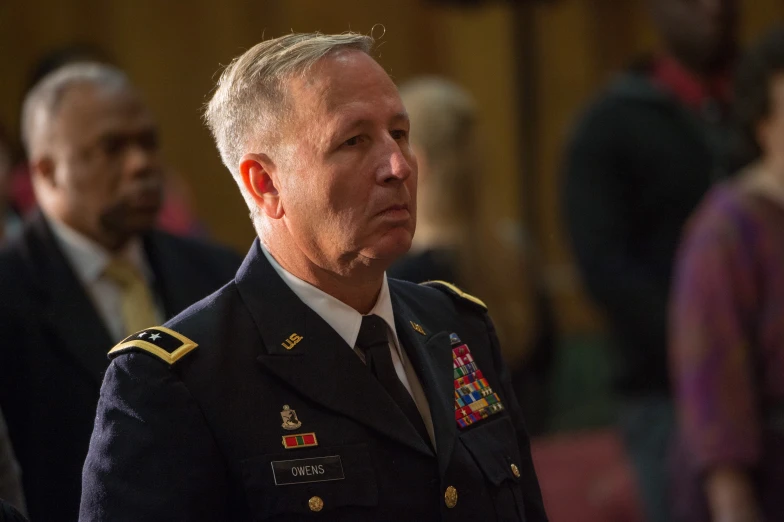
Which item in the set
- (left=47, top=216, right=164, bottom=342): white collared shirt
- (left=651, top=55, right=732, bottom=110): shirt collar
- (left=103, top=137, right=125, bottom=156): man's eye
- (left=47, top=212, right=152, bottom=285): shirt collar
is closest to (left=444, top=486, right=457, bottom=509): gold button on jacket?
(left=47, top=216, right=164, bottom=342): white collared shirt

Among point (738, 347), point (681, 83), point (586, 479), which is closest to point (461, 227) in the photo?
point (738, 347)

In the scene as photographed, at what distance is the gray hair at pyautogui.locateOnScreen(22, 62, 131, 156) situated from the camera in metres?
2.61

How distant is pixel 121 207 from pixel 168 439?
1.05m

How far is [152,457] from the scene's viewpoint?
5.10 feet

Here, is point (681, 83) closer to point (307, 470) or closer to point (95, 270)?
point (95, 270)

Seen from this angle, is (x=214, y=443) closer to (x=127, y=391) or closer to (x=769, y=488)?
(x=127, y=391)

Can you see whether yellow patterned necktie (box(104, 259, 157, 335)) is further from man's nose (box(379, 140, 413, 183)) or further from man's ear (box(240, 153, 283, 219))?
man's nose (box(379, 140, 413, 183))

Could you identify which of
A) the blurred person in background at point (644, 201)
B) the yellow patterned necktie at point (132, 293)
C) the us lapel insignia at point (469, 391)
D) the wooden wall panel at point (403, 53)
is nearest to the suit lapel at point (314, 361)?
the us lapel insignia at point (469, 391)

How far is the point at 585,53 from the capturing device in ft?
23.6

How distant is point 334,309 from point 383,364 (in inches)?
3.9

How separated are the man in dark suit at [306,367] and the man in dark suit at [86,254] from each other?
63 cm

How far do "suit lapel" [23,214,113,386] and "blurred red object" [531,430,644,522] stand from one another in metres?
2.44

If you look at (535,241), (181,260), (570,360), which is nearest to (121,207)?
(181,260)

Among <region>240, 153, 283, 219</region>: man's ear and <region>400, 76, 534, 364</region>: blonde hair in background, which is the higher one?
<region>240, 153, 283, 219</region>: man's ear
